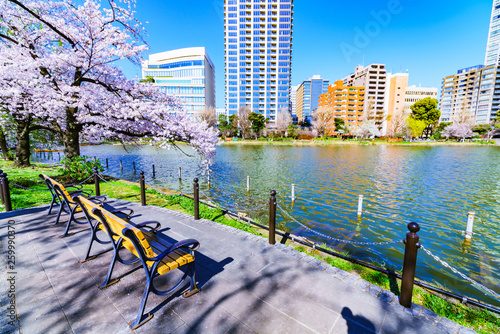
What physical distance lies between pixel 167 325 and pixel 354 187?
1561 centimetres

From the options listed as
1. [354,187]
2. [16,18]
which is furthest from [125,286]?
[354,187]

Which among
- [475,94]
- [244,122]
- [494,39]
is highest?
[494,39]

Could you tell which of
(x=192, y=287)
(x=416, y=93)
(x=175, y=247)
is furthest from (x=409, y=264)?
(x=416, y=93)

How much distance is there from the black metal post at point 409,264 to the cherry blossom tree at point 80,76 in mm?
10285

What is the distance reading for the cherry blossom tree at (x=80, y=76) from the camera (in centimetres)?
952

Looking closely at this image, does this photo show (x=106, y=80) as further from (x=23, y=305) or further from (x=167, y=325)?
(x=167, y=325)

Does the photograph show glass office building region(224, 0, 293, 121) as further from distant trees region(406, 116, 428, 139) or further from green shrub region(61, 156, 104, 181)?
green shrub region(61, 156, 104, 181)

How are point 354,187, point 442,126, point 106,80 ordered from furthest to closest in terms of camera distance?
point 442,126, point 354,187, point 106,80

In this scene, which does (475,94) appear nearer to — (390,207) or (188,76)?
(188,76)

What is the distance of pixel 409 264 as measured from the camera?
3170 millimetres

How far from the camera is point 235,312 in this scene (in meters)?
3.01

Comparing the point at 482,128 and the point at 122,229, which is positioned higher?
the point at 482,128

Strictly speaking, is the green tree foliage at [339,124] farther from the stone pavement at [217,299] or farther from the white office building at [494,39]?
the white office building at [494,39]

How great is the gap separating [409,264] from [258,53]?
102 meters
